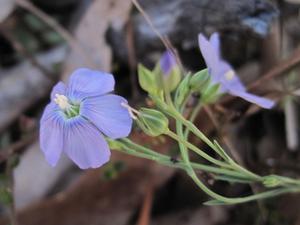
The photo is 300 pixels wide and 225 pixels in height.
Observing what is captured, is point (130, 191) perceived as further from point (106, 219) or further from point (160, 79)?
Result: point (160, 79)

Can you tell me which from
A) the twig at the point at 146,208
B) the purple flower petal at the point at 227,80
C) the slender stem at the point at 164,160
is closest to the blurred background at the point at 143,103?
the twig at the point at 146,208

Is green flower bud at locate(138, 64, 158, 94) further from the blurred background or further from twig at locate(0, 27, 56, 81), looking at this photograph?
twig at locate(0, 27, 56, 81)

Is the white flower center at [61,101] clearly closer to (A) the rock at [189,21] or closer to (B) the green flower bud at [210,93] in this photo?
(B) the green flower bud at [210,93]

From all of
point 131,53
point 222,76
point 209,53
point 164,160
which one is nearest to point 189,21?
point 131,53

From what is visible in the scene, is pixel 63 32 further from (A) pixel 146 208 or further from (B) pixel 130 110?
(B) pixel 130 110

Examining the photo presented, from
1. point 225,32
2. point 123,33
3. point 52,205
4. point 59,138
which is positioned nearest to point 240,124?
point 225,32

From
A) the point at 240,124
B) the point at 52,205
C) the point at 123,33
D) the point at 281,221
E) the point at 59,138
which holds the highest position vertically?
the point at 59,138

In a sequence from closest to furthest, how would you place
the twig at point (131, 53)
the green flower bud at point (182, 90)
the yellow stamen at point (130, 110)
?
the yellow stamen at point (130, 110), the green flower bud at point (182, 90), the twig at point (131, 53)
